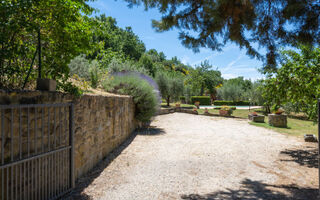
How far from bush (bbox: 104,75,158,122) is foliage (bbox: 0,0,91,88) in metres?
4.90

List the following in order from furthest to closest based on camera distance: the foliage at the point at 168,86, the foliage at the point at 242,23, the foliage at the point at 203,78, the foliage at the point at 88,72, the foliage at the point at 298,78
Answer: the foliage at the point at 203,78 < the foliage at the point at 168,86 < the foliage at the point at 88,72 < the foliage at the point at 298,78 < the foliage at the point at 242,23

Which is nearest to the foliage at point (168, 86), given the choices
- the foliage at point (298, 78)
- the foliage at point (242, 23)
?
the foliage at point (298, 78)

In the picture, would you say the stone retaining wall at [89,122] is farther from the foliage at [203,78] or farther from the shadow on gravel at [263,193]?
the foliage at [203,78]

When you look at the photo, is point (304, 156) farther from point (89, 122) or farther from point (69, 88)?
point (69, 88)

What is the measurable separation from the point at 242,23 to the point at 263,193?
9.73 ft

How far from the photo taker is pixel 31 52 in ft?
11.7

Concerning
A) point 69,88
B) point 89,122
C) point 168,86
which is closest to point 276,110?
point 89,122

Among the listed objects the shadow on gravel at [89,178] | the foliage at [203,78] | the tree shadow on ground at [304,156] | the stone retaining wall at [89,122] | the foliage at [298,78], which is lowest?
the tree shadow on ground at [304,156]

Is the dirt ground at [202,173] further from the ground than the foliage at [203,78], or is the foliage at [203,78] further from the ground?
the foliage at [203,78]

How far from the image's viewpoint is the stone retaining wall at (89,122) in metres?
2.79

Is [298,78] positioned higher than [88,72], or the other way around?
[88,72]

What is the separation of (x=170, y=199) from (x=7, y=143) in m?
2.44

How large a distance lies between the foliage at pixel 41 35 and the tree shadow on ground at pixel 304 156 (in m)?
6.18

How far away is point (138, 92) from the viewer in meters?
9.30
